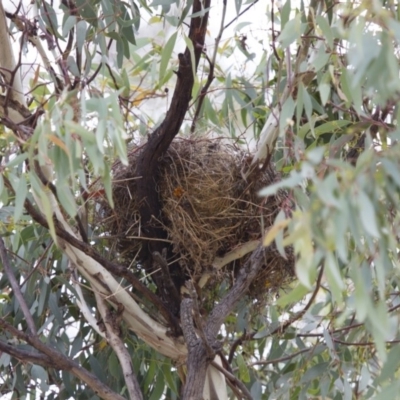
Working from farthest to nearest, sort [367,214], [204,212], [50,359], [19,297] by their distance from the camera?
[204,212]
[19,297]
[50,359]
[367,214]

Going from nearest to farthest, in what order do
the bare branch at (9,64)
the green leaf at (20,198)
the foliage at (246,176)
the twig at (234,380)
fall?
the foliage at (246,176) < the green leaf at (20,198) < the bare branch at (9,64) < the twig at (234,380)

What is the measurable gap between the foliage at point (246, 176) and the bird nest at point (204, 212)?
5cm

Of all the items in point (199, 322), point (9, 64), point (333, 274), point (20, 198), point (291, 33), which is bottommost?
point (333, 274)

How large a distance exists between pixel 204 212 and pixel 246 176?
0.12 meters

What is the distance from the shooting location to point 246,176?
5.62 feet

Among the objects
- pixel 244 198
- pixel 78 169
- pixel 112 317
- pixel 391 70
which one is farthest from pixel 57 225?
pixel 391 70

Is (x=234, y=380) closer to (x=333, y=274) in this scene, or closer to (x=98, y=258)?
(x=98, y=258)

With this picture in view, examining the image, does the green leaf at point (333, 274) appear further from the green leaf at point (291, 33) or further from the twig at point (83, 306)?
the twig at point (83, 306)

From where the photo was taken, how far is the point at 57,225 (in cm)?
152

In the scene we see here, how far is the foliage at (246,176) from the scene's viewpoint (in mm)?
839

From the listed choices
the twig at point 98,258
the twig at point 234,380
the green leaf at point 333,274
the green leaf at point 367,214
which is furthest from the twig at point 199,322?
the green leaf at point 367,214

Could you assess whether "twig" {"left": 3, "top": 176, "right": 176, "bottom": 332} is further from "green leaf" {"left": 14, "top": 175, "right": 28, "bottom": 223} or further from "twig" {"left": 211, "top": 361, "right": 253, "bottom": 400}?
"green leaf" {"left": 14, "top": 175, "right": 28, "bottom": 223}

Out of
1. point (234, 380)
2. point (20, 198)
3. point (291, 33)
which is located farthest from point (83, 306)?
point (291, 33)

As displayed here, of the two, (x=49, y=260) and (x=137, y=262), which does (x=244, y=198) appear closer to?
(x=137, y=262)
